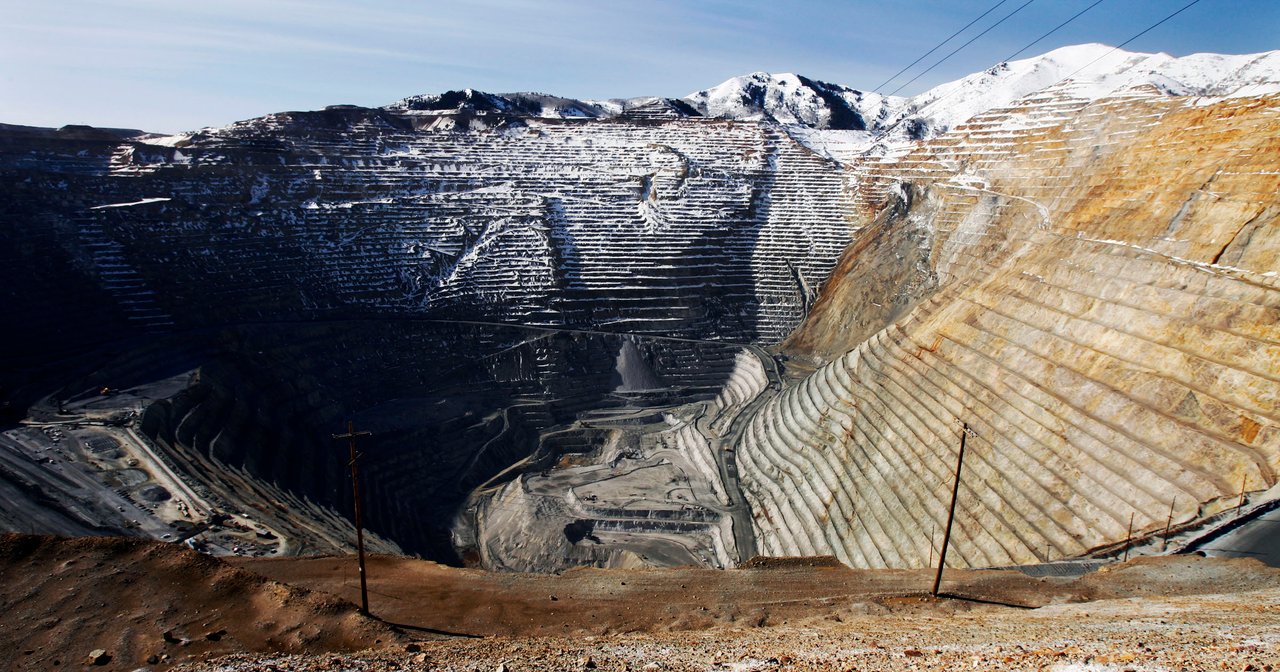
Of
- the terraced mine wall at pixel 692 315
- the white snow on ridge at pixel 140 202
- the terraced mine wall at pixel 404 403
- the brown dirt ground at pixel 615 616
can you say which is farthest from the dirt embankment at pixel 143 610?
the white snow on ridge at pixel 140 202

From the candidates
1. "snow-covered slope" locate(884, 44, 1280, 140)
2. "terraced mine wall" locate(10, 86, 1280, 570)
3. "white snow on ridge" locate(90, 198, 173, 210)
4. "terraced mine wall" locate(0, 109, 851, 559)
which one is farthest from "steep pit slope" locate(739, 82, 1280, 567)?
"white snow on ridge" locate(90, 198, 173, 210)

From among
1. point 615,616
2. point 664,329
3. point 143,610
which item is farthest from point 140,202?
point 615,616

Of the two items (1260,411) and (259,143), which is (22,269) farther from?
(1260,411)

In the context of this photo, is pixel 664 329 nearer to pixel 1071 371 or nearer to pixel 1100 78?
pixel 1071 371

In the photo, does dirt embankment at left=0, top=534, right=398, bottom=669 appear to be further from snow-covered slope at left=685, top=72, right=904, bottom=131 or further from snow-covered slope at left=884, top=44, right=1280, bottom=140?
snow-covered slope at left=685, top=72, right=904, bottom=131

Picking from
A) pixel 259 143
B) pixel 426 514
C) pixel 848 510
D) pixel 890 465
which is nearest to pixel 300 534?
pixel 426 514

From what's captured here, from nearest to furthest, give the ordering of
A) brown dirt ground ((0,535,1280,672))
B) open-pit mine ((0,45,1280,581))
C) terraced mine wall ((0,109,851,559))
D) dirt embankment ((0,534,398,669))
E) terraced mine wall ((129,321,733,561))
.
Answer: brown dirt ground ((0,535,1280,672)) → dirt embankment ((0,534,398,669)) → open-pit mine ((0,45,1280,581)) → terraced mine wall ((129,321,733,561)) → terraced mine wall ((0,109,851,559))

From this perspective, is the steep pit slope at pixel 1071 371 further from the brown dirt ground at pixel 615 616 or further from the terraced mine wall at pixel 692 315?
the brown dirt ground at pixel 615 616
